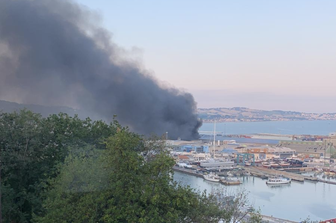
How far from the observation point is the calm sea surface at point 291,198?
26.7 feet

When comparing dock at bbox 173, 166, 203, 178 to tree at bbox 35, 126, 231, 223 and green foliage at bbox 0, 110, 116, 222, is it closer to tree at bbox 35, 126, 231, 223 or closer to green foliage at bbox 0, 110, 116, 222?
green foliage at bbox 0, 110, 116, 222

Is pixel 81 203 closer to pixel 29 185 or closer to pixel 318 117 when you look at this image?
pixel 29 185

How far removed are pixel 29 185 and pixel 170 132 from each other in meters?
15.3

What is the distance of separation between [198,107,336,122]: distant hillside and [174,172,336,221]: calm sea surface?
113 feet

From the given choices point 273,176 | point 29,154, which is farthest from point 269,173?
point 29,154

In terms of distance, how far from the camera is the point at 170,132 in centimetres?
1873

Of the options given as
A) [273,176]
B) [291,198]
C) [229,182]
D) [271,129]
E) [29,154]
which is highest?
[271,129]

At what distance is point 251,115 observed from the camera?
65.8 metres

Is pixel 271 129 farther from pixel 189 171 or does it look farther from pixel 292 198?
pixel 292 198

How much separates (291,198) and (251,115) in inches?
2249

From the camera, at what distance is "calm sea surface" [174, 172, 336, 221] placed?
814 centimetres

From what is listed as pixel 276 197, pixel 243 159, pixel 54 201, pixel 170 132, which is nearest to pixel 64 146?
pixel 54 201

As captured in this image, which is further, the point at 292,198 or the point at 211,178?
the point at 211,178

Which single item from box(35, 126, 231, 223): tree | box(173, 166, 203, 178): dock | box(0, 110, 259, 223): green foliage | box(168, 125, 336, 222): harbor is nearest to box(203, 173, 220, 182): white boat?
box(168, 125, 336, 222): harbor
